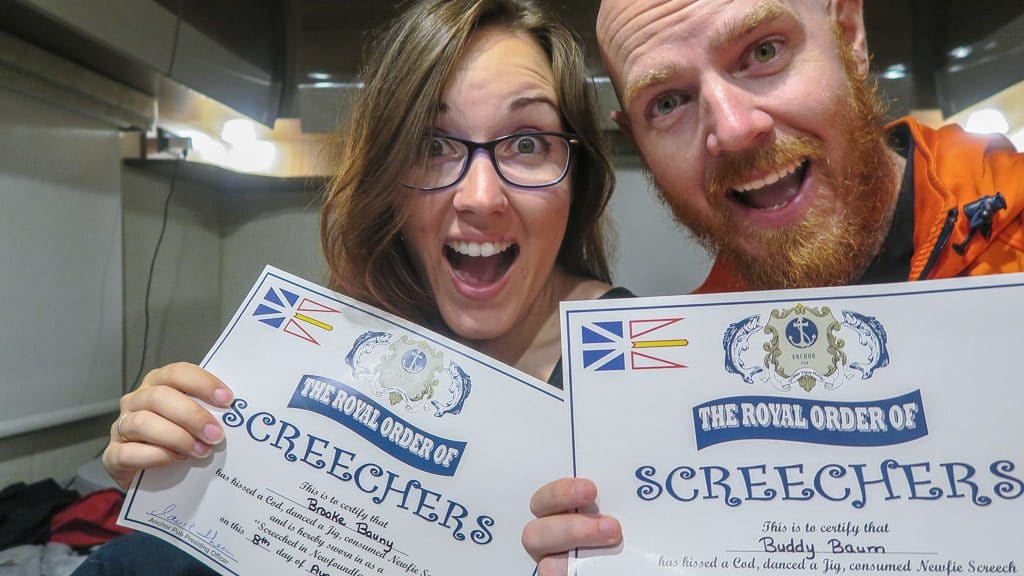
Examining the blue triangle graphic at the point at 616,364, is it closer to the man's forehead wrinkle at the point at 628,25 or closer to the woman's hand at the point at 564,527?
the woman's hand at the point at 564,527

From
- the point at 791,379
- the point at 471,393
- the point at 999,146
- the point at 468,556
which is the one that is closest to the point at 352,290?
the point at 471,393

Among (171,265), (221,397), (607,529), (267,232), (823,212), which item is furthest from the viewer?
(171,265)

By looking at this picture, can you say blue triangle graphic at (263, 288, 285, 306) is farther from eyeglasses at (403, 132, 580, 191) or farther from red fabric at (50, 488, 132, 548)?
red fabric at (50, 488, 132, 548)

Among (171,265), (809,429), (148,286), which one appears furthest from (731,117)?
(148,286)

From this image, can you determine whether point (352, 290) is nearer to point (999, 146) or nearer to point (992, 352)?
point (992, 352)

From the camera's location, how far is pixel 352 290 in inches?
30.6

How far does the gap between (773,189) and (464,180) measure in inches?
15.9

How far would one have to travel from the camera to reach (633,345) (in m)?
0.60

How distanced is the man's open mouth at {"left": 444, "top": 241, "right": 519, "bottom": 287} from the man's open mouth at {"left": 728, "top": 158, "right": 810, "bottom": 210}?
305mm

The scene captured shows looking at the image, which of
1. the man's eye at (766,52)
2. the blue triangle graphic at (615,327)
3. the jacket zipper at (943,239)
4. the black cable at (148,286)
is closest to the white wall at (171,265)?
the black cable at (148,286)

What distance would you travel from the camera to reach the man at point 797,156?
725 mm

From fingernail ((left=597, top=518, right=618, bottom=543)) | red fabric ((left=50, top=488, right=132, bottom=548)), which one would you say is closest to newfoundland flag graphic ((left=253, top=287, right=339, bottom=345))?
fingernail ((left=597, top=518, right=618, bottom=543))
